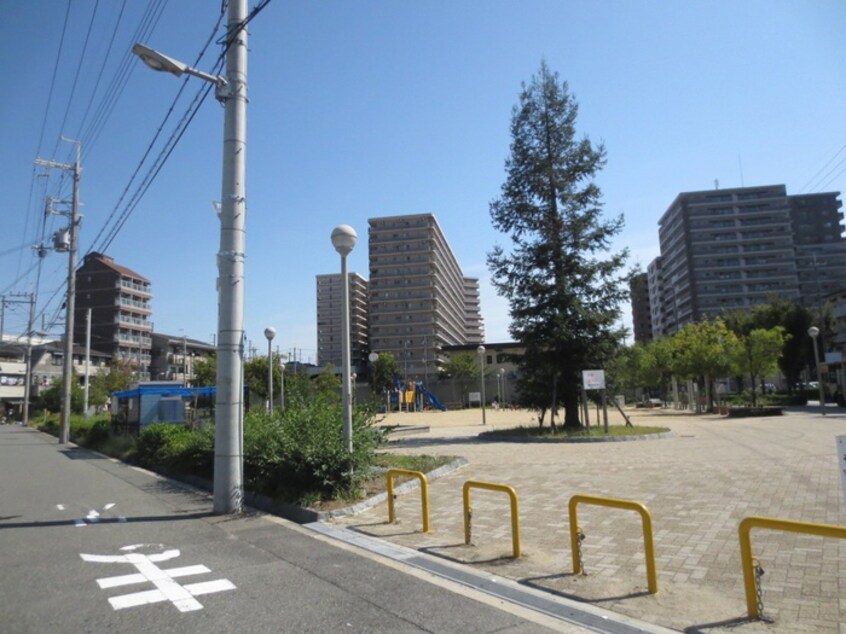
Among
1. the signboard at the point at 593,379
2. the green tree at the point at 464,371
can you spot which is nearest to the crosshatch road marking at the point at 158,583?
the signboard at the point at 593,379

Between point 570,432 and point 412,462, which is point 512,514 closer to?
point 412,462

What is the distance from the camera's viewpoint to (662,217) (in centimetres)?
11631

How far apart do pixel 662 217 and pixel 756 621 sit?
403 ft

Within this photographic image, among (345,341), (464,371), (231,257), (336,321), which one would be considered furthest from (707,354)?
(336,321)

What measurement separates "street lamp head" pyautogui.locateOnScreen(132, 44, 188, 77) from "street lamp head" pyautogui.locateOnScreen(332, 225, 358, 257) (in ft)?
11.8

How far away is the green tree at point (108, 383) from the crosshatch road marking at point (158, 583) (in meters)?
47.8

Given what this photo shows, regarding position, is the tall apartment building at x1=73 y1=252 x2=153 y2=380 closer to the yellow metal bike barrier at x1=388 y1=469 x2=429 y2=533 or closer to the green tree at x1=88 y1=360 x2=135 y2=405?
the green tree at x1=88 y1=360 x2=135 y2=405

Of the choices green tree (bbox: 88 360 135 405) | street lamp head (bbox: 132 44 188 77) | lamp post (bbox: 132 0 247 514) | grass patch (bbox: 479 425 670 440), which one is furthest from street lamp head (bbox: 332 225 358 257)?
green tree (bbox: 88 360 135 405)

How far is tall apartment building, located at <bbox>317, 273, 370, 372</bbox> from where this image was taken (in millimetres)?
126312

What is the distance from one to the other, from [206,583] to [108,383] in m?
54.3

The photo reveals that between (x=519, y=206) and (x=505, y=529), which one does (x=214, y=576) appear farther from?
(x=519, y=206)

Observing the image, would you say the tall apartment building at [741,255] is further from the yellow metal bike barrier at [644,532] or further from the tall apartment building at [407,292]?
the yellow metal bike barrier at [644,532]

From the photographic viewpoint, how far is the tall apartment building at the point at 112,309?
237ft

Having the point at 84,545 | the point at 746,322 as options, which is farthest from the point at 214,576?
the point at 746,322
